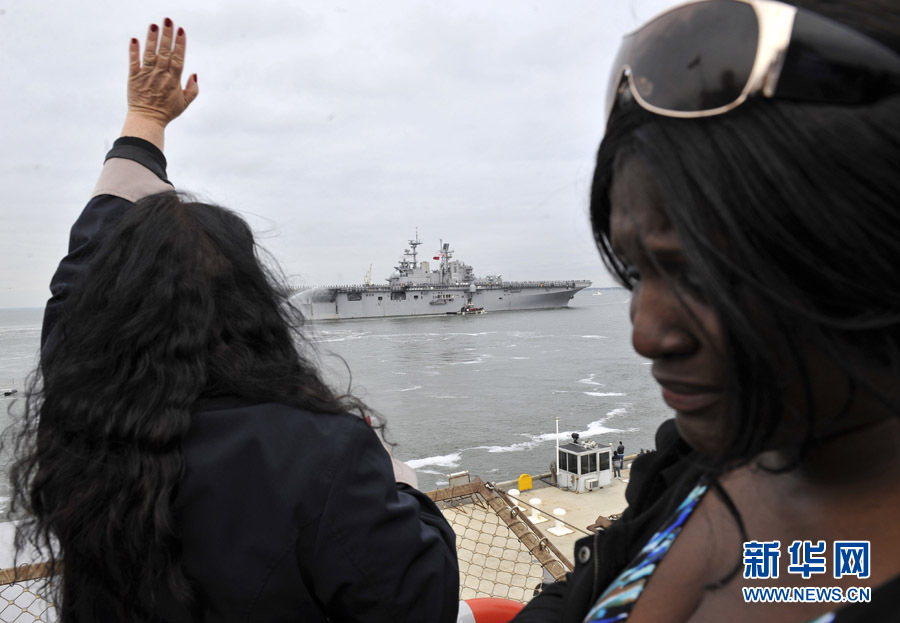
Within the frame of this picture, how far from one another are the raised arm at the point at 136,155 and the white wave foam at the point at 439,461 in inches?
657

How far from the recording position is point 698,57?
2.00 ft

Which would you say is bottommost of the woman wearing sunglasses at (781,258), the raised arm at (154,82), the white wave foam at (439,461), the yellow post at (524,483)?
the white wave foam at (439,461)

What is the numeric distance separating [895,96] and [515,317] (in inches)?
2777

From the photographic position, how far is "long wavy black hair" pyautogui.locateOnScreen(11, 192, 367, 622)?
3.83ft

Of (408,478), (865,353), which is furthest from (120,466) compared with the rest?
(865,353)

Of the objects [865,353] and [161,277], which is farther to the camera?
[161,277]

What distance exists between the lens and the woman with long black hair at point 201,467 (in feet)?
3.79

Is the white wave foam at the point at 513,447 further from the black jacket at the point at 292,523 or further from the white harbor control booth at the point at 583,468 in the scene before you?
the black jacket at the point at 292,523

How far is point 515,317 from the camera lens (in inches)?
2781

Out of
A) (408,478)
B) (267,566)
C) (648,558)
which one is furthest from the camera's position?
(408,478)

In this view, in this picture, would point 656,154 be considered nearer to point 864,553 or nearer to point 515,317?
point 864,553

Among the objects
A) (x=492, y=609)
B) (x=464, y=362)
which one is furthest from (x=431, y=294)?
(x=492, y=609)

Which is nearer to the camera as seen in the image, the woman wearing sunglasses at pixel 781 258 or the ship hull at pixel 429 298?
the woman wearing sunglasses at pixel 781 258
